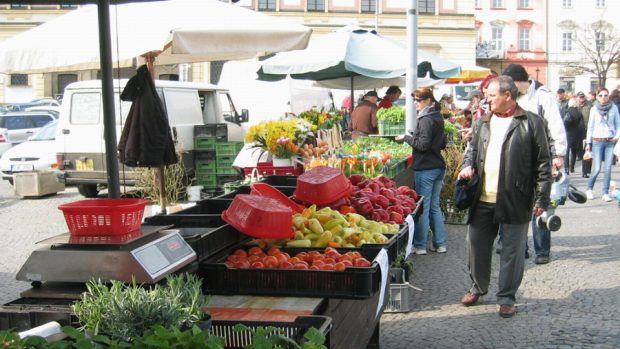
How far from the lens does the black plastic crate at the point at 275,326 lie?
3.02 m

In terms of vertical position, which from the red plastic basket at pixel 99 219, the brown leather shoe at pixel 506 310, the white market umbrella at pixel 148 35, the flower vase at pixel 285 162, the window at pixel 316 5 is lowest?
the brown leather shoe at pixel 506 310

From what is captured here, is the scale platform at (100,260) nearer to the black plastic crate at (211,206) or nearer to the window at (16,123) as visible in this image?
the black plastic crate at (211,206)

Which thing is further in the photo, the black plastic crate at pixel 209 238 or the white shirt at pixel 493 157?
the white shirt at pixel 493 157

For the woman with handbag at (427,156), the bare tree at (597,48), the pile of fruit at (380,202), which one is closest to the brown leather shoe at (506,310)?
the pile of fruit at (380,202)

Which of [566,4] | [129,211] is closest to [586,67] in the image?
[566,4]

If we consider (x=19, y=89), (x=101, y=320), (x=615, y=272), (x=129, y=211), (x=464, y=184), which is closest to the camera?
(x=101, y=320)

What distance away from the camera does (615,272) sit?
8.02 metres

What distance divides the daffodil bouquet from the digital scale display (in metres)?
5.17

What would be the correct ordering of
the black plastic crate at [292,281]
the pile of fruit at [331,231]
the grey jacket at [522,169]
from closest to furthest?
the black plastic crate at [292,281] < the pile of fruit at [331,231] < the grey jacket at [522,169]

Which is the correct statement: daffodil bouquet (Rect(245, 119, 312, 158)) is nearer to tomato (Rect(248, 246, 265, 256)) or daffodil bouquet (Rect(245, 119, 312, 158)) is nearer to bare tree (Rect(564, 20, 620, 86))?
tomato (Rect(248, 246, 265, 256))

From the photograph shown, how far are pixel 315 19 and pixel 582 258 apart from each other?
45.5m

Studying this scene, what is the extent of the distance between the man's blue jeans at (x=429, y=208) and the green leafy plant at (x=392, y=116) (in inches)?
177

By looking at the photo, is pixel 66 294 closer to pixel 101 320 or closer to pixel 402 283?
pixel 101 320

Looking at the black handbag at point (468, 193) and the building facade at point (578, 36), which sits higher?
the building facade at point (578, 36)
